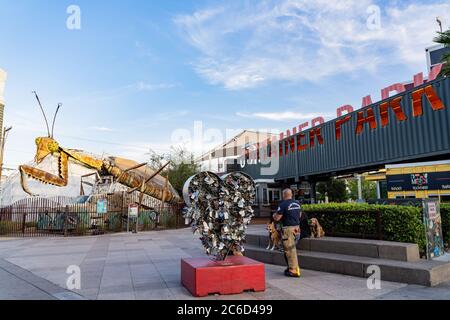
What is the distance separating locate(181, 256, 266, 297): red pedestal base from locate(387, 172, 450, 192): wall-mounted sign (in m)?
23.4

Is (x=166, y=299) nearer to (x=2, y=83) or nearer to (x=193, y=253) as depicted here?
(x=193, y=253)

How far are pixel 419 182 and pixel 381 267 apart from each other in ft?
71.8

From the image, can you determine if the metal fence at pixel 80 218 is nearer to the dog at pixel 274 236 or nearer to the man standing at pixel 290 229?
the dog at pixel 274 236

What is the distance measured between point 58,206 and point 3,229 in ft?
10.6

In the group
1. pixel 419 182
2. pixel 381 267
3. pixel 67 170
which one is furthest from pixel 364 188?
pixel 381 267

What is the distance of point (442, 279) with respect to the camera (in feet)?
20.1

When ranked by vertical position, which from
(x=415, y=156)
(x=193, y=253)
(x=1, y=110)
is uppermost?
(x=1, y=110)

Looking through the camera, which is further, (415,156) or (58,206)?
(58,206)

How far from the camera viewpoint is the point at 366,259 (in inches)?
276

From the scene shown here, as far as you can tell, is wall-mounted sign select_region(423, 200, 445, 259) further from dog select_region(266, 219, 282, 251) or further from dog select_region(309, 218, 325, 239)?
dog select_region(266, 219, 282, 251)

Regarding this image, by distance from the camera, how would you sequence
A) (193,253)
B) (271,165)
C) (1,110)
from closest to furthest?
(193,253) → (271,165) → (1,110)

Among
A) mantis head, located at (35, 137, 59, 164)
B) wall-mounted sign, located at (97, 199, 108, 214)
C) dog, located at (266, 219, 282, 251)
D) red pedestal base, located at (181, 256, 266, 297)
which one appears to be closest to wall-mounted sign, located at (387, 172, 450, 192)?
dog, located at (266, 219, 282, 251)

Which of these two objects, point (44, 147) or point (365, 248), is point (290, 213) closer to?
point (365, 248)
